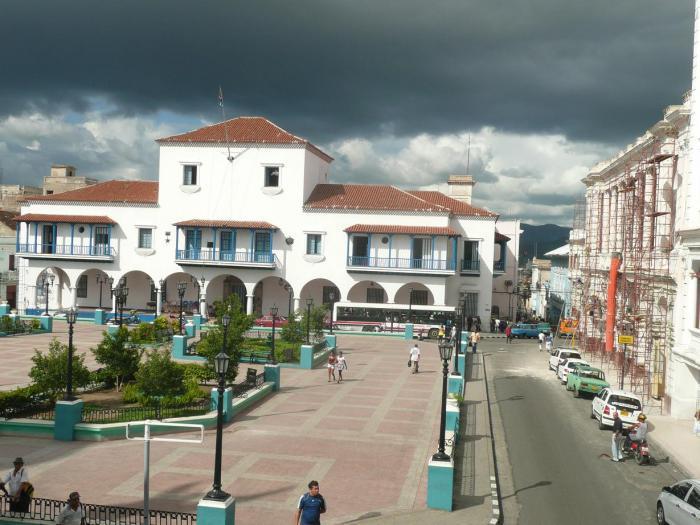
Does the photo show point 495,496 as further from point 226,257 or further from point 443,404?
point 226,257

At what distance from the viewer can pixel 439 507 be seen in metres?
13.9

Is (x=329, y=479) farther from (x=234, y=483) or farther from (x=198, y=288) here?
(x=198, y=288)

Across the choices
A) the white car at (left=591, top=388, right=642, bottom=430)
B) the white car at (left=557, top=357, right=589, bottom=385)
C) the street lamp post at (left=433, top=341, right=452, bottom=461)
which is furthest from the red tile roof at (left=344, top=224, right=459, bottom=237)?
the street lamp post at (left=433, top=341, right=452, bottom=461)

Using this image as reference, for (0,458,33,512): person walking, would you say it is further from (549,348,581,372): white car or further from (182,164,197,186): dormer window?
(182,164,197,186): dormer window

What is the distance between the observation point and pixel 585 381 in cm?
2719

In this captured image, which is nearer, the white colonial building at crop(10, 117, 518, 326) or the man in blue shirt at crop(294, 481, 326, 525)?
the man in blue shirt at crop(294, 481, 326, 525)

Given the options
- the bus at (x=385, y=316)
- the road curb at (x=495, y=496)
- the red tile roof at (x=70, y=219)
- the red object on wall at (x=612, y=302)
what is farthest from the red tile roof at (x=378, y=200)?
the road curb at (x=495, y=496)

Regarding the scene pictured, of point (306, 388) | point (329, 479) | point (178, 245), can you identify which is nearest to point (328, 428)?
point (329, 479)

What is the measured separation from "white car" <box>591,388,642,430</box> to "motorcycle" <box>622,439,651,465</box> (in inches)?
84.6

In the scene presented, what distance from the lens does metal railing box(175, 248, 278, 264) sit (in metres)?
49.8

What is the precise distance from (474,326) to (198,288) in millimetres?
21914

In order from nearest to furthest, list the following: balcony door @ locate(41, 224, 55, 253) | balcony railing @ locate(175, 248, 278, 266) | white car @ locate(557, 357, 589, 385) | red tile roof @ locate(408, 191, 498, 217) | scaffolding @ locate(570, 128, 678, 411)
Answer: scaffolding @ locate(570, 128, 678, 411) < white car @ locate(557, 357, 589, 385) < balcony railing @ locate(175, 248, 278, 266) < red tile roof @ locate(408, 191, 498, 217) < balcony door @ locate(41, 224, 55, 253)

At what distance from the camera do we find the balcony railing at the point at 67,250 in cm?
5194

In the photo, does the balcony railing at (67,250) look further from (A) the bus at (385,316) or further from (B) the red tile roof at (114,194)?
(A) the bus at (385,316)
